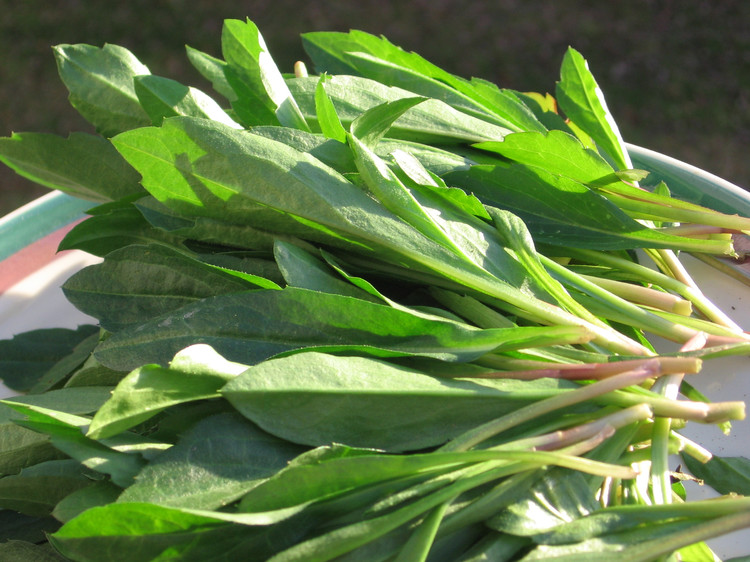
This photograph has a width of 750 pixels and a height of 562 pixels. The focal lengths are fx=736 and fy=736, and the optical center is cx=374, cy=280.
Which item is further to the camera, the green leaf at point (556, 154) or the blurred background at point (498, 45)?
the blurred background at point (498, 45)

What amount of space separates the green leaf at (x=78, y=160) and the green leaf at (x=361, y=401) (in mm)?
377

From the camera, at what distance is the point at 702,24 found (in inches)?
85.3

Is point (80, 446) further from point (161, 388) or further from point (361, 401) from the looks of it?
point (361, 401)

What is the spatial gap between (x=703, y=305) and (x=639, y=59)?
1.68m

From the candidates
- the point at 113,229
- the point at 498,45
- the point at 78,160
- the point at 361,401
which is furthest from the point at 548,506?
the point at 498,45

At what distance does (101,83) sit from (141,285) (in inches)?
9.8

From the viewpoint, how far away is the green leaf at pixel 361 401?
461 millimetres

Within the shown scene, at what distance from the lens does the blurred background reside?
2004 millimetres

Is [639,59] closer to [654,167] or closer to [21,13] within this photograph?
[654,167]

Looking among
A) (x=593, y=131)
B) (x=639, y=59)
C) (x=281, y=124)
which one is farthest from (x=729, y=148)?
(x=281, y=124)

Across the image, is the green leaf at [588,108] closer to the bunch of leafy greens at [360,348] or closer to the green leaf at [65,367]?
the bunch of leafy greens at [360,348]

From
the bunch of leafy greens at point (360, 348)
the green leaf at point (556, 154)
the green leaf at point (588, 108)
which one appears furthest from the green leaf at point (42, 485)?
the green leaf at point (588, 108)

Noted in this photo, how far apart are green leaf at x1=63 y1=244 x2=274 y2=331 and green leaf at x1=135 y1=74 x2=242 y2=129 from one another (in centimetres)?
13

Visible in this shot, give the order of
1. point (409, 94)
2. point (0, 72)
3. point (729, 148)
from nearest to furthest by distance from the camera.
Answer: point (409, 94)
point (729, 148)
point (0, 72)
